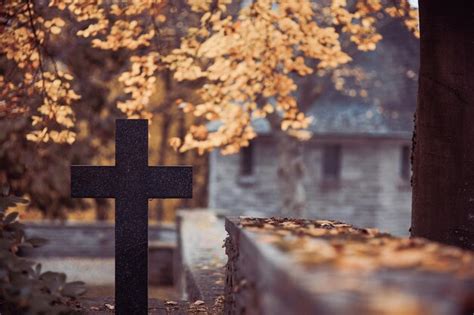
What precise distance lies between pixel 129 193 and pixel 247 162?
19.4m

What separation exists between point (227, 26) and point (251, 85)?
2.86 ft

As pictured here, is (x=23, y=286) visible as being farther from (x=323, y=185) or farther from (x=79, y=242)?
(x=323, y=185)

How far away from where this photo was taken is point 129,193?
5656 millimetres

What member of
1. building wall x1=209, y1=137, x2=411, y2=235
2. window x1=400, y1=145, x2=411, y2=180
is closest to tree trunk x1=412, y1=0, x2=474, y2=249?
building wall x1=209, y1=137, x2=411, y2=235

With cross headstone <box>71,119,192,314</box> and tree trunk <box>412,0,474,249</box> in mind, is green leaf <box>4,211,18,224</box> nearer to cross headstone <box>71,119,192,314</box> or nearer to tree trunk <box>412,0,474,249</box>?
cross headstone <box>71,119,192,314</box>

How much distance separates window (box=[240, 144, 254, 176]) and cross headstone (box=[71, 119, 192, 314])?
19163 millimetres

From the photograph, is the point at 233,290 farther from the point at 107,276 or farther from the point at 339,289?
the point at 107,276

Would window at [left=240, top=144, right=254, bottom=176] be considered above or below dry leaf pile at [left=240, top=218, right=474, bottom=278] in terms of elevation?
below

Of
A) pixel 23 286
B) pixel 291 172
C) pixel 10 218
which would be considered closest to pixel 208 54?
pixel 10 218

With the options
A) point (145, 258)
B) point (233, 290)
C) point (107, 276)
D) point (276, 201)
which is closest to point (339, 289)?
point (233, 290)

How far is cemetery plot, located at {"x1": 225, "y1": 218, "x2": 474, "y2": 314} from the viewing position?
2287mm

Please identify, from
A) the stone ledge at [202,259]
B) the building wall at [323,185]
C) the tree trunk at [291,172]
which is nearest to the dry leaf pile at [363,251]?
the stone ledge at [202,259]

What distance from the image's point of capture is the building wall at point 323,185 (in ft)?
79.9

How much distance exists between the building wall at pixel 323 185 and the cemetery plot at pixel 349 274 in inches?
793
